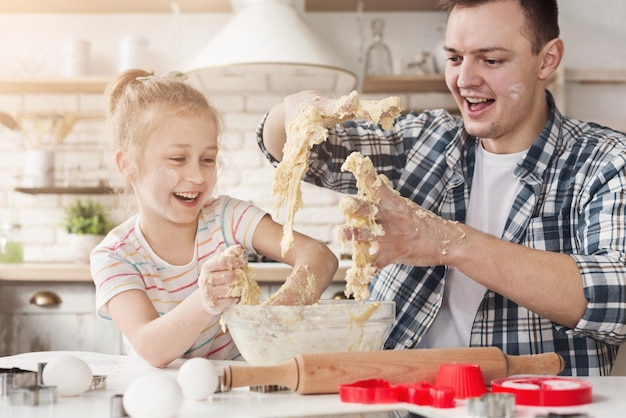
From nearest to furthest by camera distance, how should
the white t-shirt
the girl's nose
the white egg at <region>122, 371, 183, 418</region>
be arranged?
the white egg at <region>122, 371, 183, 418</region>
the girl's nose
the white t-shirt

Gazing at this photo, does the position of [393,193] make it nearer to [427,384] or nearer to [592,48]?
[427,384]

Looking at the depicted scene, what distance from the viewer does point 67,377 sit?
2.99ft

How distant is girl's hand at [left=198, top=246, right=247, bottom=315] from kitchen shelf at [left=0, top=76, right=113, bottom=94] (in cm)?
252

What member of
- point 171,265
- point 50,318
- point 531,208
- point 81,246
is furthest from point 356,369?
point 81,246

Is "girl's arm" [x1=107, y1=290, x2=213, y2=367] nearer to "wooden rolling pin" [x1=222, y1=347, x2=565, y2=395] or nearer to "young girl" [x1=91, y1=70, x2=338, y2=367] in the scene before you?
"young girl" [x1=91, y1=70, x2=338, y2=367]

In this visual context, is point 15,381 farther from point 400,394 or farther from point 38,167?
point 38,167

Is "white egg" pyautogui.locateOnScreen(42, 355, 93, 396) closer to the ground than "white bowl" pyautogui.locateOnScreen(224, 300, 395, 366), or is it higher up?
closer to the ground

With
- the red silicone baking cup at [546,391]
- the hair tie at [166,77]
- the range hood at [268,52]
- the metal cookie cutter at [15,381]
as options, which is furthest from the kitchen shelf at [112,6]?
the red silicone baking cup at [546,391]

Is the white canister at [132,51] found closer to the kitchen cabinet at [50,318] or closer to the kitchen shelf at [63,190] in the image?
the kitchen shelf at [63,190]

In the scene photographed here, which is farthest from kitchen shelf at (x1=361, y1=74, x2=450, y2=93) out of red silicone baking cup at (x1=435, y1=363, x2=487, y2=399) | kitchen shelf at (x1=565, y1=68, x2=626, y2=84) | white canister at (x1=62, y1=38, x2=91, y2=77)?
red silicone baking cup at (x1=435, y1=363, x2=487, y2=399)

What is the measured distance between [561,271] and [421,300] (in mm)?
402

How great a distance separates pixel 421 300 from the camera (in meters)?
1.63

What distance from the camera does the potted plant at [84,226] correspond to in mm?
3275

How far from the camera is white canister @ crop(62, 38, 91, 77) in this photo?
356 centimetres
